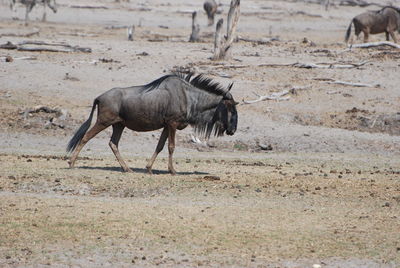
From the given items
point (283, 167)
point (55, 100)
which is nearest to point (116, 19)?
point (55, 100)

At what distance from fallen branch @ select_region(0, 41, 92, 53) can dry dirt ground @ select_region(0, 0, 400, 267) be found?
0.39m

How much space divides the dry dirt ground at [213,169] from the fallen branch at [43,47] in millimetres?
391

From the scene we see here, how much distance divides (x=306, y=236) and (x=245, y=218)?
40.2 inches

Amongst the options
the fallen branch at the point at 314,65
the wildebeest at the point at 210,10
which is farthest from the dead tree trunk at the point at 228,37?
the wildebeest at the point at 210,10

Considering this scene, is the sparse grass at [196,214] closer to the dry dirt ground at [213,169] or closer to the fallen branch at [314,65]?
the dry dirt ground at [213,169]

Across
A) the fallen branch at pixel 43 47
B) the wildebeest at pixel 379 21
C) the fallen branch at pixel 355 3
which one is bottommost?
the fallen branch at pixel 355 3

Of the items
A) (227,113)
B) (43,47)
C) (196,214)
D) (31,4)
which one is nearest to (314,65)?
(43,47)

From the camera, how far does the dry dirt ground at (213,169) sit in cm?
968

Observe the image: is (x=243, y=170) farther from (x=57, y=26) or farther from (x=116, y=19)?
(x=116, y=19)

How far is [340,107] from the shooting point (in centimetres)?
2308

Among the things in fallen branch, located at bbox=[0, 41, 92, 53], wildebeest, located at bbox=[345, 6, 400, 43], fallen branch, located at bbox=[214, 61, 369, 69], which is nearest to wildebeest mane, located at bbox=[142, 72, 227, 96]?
fallen branch, located at bbox=[214, 61, 369, 69]

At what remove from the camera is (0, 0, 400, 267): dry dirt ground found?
9680mm

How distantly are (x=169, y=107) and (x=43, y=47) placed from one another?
45.2ft

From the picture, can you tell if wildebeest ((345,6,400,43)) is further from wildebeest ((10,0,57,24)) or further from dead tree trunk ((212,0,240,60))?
wildebeest ((10,0,57,24))
